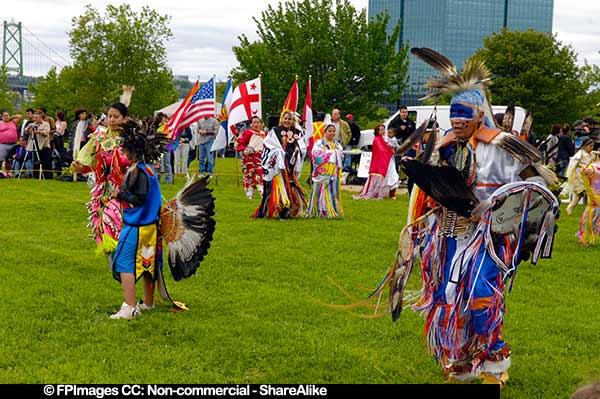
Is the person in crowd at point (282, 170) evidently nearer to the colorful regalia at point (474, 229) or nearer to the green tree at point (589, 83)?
the colorful regalia at point (474, 229)

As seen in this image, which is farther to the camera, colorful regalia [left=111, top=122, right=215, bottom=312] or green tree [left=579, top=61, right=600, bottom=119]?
green tree [left=579, top=61, right=600, bottom=119]

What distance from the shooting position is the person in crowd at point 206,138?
1762 centimetres

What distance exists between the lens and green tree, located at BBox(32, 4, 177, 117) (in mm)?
37219

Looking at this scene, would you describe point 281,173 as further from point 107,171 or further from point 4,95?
point 4,95

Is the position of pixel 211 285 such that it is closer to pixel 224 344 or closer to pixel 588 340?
pixel 224 344

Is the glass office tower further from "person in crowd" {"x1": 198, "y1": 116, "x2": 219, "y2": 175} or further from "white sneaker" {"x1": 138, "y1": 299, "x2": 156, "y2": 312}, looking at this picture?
"white sneaker" {"x1": 138, "y1": 299, "x2": 156, "y2": 312}

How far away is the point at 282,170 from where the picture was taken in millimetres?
11648

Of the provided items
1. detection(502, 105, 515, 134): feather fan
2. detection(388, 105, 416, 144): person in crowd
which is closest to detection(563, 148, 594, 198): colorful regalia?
detection(388, 105, 416, 144): person in crowd

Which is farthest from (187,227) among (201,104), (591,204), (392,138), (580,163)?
(392,138)

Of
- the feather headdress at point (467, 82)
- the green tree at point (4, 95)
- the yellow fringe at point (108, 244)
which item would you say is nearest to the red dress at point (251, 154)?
the yellow fringe at point (108, 244)

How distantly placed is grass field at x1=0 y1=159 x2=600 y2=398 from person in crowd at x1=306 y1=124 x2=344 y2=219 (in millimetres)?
2330

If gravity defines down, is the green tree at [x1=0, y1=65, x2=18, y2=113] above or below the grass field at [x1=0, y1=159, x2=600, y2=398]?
above

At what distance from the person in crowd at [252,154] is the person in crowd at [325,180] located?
2.72 metres

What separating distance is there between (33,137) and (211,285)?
37.3ft
